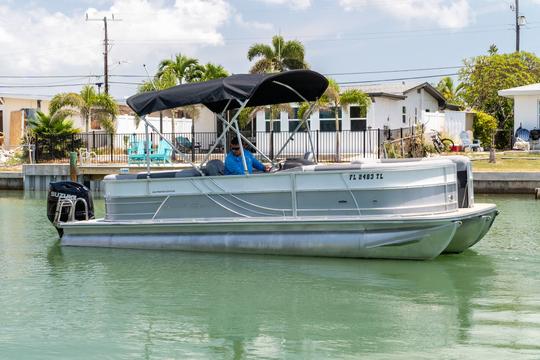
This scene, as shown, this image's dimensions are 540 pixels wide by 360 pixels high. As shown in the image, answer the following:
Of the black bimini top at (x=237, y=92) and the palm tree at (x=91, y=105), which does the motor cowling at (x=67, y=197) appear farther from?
the palm tree at (x=91, y=105)

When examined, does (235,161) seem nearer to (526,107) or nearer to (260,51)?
Answer: (260,51)

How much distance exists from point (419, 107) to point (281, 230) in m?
29.5

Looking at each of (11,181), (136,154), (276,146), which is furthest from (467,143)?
(11,181)

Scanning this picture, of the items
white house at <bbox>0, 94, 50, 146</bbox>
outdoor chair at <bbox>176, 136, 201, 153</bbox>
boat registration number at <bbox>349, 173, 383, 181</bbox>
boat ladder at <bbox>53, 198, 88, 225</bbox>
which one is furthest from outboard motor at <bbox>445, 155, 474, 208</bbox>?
white house at <bbox>0, 94, 50, 146</bbox>

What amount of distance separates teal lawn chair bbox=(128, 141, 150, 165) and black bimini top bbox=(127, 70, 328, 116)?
16.9 m

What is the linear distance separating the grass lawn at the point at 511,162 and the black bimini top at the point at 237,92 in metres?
14.4

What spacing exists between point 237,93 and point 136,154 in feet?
63.7

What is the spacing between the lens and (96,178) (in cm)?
3200

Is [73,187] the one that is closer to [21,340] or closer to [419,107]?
[21,340]

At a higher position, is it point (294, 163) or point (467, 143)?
point (467, 143)

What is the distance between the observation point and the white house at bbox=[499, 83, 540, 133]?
120 feet

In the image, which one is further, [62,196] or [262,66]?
[262,66]

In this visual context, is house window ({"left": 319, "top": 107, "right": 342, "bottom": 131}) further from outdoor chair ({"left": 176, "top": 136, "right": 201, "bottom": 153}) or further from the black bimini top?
the black bimini top

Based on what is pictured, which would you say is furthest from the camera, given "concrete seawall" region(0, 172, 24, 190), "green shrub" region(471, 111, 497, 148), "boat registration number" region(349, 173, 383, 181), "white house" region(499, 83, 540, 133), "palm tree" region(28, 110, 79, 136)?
"green shrub" region(471, 111, 497, 148)
